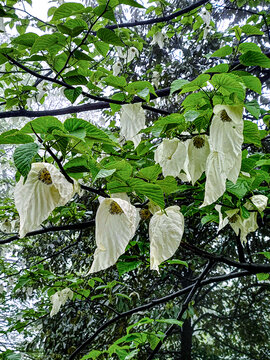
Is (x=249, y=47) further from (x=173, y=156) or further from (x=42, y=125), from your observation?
(x=42, y=125)


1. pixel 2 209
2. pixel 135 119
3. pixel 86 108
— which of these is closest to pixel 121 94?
pixel 135 119

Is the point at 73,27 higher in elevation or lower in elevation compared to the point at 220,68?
higher

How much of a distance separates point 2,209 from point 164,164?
1.32 m

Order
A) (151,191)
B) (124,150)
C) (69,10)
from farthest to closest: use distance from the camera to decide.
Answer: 1. (124,150)
2. (69,10)
3. (151,191)

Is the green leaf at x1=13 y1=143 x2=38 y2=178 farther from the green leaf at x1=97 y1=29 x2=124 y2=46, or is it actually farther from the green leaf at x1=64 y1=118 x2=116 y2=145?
the green leaf at x1=97 y1=29 x2=124 y2=46

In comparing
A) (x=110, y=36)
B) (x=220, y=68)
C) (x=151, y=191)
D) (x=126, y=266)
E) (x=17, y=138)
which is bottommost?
(x=126, y=266)

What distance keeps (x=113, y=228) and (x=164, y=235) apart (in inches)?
3.9

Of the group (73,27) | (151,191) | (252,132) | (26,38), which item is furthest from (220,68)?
(26,38)

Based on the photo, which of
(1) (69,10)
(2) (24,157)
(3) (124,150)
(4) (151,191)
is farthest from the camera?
(3) (124,150)

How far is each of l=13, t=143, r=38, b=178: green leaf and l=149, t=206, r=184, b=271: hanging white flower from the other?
24 cm

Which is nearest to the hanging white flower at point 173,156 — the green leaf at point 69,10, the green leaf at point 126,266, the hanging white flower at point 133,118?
the hanging white flower at point 133,118

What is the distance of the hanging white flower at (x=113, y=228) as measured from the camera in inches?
20.8

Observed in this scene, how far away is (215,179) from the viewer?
55cm

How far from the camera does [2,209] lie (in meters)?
1.80
